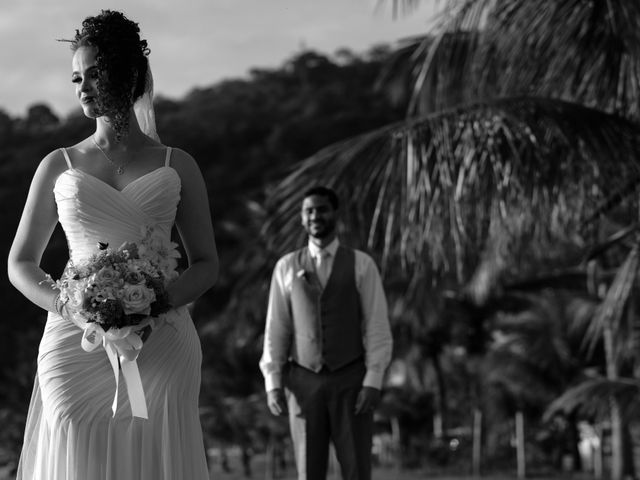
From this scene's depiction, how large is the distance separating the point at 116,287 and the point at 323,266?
11.3 ft

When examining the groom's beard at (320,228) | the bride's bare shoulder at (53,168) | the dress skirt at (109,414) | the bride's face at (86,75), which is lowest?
the dress skirt at (109,414)

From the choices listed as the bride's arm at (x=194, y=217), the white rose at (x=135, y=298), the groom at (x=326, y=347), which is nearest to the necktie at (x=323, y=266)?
the groom at (x=326, y=347)

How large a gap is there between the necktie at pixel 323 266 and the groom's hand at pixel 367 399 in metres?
0.63

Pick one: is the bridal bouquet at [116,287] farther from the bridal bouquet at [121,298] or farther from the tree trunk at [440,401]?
the tree trunk at [440,401]

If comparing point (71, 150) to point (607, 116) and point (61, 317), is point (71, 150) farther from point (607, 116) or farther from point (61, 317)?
point (607, 116)

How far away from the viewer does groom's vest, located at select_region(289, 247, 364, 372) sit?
22.5ft

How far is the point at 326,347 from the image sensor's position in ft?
22.5

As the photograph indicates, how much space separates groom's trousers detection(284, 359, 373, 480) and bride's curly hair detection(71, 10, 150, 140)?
3.12 m

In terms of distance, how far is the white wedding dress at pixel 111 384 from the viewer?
152 inches

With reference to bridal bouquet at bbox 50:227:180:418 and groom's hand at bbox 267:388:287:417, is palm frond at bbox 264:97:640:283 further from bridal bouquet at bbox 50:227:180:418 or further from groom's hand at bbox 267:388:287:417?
bridal bouquet at bbox 50:227:180:418

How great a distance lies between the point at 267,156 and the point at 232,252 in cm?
2368

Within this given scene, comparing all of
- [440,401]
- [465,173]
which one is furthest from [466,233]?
[440,401]

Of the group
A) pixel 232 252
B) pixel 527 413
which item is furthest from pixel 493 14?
pixel 232 252

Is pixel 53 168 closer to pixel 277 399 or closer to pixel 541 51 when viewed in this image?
pixel 277 399
